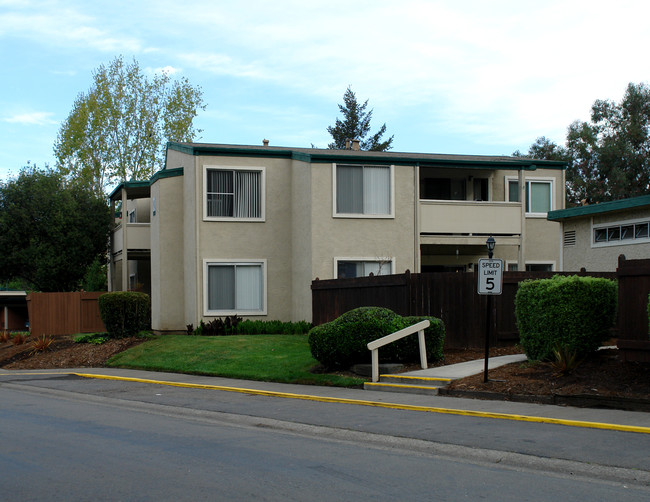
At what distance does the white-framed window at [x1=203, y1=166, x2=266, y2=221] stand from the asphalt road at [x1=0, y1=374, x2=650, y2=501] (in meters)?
13.4

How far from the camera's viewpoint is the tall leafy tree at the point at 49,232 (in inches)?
1459

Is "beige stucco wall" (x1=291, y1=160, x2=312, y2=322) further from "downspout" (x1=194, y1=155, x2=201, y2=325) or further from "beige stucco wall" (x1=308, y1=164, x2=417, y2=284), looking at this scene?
"downspout" (x1=194, y1=155, x2=201, y2=325)

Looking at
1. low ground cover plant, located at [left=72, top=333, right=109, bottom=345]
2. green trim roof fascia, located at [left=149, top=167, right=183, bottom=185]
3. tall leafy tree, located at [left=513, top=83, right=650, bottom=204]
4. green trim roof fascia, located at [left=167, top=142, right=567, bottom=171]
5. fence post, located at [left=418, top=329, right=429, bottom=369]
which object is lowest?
low ground cover plant, located at [left=72, top=333, right=109, bottom=345]

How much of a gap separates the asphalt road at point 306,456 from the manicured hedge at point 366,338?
285 cm

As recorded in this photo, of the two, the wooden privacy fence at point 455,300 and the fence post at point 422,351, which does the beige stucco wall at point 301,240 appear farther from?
the fence post at point 422,351

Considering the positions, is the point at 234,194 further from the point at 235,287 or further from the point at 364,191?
the point at 364,191

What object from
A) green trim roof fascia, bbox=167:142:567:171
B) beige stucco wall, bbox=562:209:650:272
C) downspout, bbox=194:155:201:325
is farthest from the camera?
downspout, bbox=194:155:201:325

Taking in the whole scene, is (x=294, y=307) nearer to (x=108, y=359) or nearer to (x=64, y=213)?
(x=108, y=359)

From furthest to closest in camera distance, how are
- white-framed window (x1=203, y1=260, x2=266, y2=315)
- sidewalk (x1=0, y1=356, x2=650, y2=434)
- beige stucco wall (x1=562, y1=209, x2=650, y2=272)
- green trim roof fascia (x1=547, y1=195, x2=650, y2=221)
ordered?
1. white-framed window (x1=203, y1=260, x2=266, y2=315)
2. beige stucco wall (x1=562, y1=209, x2=650, y2=272)
3. green trim roof fascia (x1=547, y1=195, x2=650, y2=221)
4. sidewalk (x1=0, y1=356, x2=650, y2=434)

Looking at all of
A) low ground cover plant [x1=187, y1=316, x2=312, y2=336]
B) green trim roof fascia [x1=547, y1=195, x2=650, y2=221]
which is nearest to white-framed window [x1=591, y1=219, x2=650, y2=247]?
green trim roof fascia [x1=547, y1=195, x2=650, y2=221]

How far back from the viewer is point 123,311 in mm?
24578

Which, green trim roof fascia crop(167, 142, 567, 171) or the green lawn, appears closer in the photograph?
the green lawn

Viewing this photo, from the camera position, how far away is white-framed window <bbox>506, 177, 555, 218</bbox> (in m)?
28.3

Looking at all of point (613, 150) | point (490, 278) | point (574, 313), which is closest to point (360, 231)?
point (490, 278)
